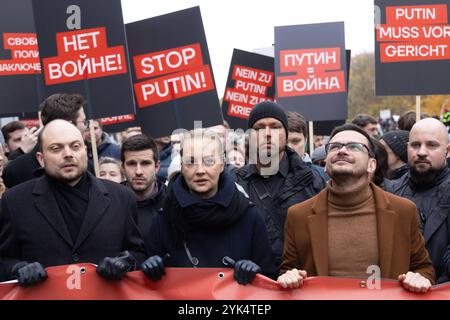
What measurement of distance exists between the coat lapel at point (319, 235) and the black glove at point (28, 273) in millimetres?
1446

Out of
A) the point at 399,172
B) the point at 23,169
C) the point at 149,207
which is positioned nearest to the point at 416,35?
the point at 399,172

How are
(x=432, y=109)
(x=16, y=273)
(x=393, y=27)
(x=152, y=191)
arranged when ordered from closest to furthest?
(x=16, y=273), (x=152, y=191), (x=393, y=27), (x=432, y=109)

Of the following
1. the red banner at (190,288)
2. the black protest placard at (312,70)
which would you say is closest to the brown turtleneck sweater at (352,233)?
the red banner at (190,288)

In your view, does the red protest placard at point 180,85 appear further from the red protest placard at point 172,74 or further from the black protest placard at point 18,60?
the black protest placard at point 18,60

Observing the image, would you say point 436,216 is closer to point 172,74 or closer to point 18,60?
point 172,74

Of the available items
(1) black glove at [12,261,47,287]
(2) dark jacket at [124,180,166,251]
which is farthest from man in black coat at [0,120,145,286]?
(2) dark jacket at [124,180,166,251]

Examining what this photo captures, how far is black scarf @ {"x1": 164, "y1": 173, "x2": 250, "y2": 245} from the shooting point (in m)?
4.32

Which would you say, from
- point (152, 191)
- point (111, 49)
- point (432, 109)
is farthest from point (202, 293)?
point (432, 109)

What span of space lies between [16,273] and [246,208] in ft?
4.17

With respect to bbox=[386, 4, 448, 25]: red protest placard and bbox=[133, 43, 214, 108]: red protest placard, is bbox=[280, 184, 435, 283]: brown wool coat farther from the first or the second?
bbox=[386, 4, 448, 25]: red protest placard

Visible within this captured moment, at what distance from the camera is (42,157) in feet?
15.1

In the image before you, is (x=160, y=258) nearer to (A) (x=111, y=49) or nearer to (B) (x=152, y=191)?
(B) (x=152, y=191)

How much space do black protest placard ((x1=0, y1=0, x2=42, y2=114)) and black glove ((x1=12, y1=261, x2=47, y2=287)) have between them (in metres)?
4.20

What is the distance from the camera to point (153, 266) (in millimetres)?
4203
